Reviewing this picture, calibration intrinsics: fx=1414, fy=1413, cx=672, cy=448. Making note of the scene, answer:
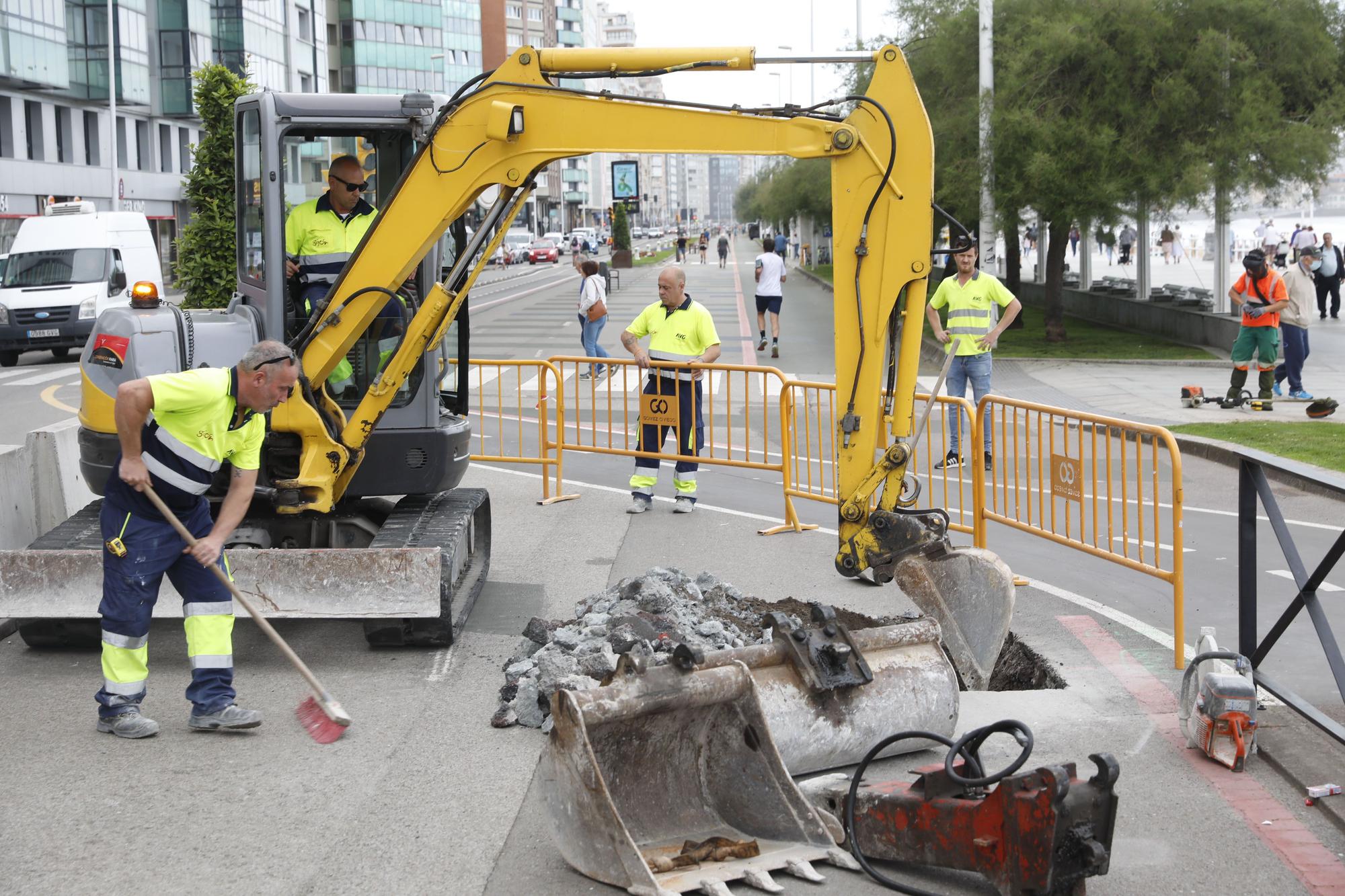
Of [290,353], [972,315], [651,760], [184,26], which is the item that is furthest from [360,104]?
[184,26]

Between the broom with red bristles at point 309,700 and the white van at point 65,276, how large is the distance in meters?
18.9

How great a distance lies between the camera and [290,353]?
6.20 metres

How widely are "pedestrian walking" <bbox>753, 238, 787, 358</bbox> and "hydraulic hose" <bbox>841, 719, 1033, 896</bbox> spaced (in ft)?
62.6

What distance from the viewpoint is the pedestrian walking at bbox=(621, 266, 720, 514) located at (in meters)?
11.3

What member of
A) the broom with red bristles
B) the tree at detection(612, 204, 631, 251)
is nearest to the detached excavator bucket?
the broom with red bristles

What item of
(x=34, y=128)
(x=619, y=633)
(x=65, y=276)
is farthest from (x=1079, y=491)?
(x=34, y=128)

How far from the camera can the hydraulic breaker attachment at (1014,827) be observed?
4.37 m

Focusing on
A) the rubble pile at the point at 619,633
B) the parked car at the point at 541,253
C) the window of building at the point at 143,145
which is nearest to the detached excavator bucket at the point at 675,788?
the rubble pile at the point at 619,633

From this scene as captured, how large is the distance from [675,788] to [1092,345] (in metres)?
21.2

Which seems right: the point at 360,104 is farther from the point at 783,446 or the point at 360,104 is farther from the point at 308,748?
the point at 783,446

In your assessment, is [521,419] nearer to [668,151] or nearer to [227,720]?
[668,151]

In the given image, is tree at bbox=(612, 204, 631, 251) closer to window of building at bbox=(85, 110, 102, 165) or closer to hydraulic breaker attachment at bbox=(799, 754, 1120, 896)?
window of building at bbox=(85, 110, 102, 165)

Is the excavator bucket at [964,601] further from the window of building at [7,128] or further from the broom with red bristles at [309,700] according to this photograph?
the window of building at [7,128]

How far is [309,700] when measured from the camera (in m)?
6.27
